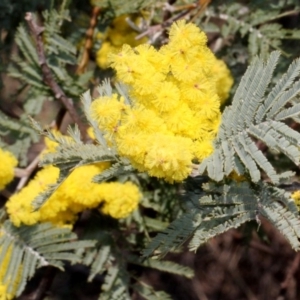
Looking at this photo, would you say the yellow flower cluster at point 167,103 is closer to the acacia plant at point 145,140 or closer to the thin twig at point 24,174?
the acacia plant at point 145,140

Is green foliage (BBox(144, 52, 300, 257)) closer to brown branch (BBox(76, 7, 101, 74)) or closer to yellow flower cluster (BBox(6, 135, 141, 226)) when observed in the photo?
yellow flower cluster (BBox(6, 135, 141, 226))

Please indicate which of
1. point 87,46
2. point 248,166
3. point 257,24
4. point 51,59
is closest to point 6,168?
point 51,59

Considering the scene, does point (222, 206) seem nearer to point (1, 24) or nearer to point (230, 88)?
point (230, 88)

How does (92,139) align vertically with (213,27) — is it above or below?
below

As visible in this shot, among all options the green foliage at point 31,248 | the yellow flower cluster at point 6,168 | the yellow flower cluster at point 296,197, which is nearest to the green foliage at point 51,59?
the yellow flower cluster at point 6,168

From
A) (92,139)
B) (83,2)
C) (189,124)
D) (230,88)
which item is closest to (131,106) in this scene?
(189,124)

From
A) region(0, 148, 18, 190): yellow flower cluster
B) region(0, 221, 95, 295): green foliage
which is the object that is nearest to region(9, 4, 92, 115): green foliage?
region(0, 148, 18, 190): yellow flower cluster

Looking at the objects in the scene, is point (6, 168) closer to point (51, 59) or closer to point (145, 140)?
point (51, 59)
